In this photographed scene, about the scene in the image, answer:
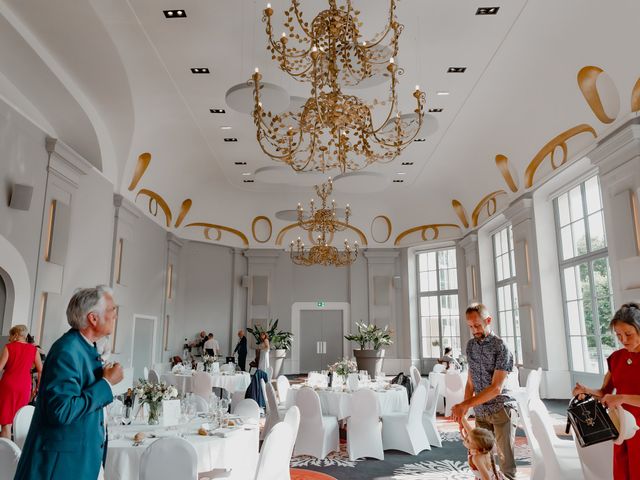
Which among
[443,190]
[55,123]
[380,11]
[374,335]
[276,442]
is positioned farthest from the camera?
[443,190]

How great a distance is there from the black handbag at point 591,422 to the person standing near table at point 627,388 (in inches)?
2.2

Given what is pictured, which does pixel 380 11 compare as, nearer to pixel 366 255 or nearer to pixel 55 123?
pixel 55 123

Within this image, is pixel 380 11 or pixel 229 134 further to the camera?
pixel 229 134

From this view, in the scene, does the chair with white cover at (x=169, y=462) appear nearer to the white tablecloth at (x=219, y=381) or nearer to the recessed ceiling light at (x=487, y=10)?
the white tablecloth at (x=219, y=381)

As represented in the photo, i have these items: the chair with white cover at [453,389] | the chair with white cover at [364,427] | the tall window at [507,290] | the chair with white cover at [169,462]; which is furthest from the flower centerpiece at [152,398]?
the tall window at [507,290]

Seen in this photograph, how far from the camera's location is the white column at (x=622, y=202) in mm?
6605

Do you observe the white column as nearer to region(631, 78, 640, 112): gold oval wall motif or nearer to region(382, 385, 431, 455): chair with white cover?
region(631, 78, 640, 112): gold oval wall motif

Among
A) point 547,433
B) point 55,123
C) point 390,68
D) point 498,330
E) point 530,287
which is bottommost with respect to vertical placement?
point 547,433

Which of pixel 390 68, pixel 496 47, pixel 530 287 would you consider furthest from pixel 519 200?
pixel 390 68

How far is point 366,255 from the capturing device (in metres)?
16.0

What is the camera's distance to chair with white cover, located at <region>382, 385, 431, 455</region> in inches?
240

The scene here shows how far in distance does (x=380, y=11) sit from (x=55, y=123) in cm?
555

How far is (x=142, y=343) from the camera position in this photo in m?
11.7

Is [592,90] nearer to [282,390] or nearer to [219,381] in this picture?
[282,390]
